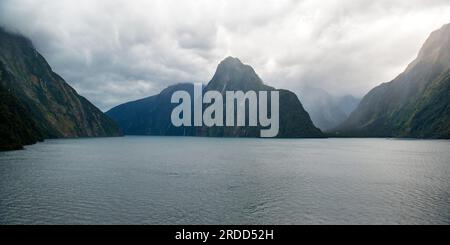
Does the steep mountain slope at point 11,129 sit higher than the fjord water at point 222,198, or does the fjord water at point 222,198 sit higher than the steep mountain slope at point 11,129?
the steep mountain slope at point 11,129

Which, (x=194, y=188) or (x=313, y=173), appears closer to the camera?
(x=194, y=188)

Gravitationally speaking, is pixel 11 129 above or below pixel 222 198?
above

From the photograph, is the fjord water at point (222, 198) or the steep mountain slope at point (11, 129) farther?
the steep mountain slope at point (11, 129)

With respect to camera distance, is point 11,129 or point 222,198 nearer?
point 222,198

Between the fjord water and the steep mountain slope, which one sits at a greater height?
the steep mountain slope

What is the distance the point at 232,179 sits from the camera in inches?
2953

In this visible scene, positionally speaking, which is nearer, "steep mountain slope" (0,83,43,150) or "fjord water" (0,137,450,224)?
"fjord water" (0,137,450,224)

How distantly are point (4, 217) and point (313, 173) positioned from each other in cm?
6509
